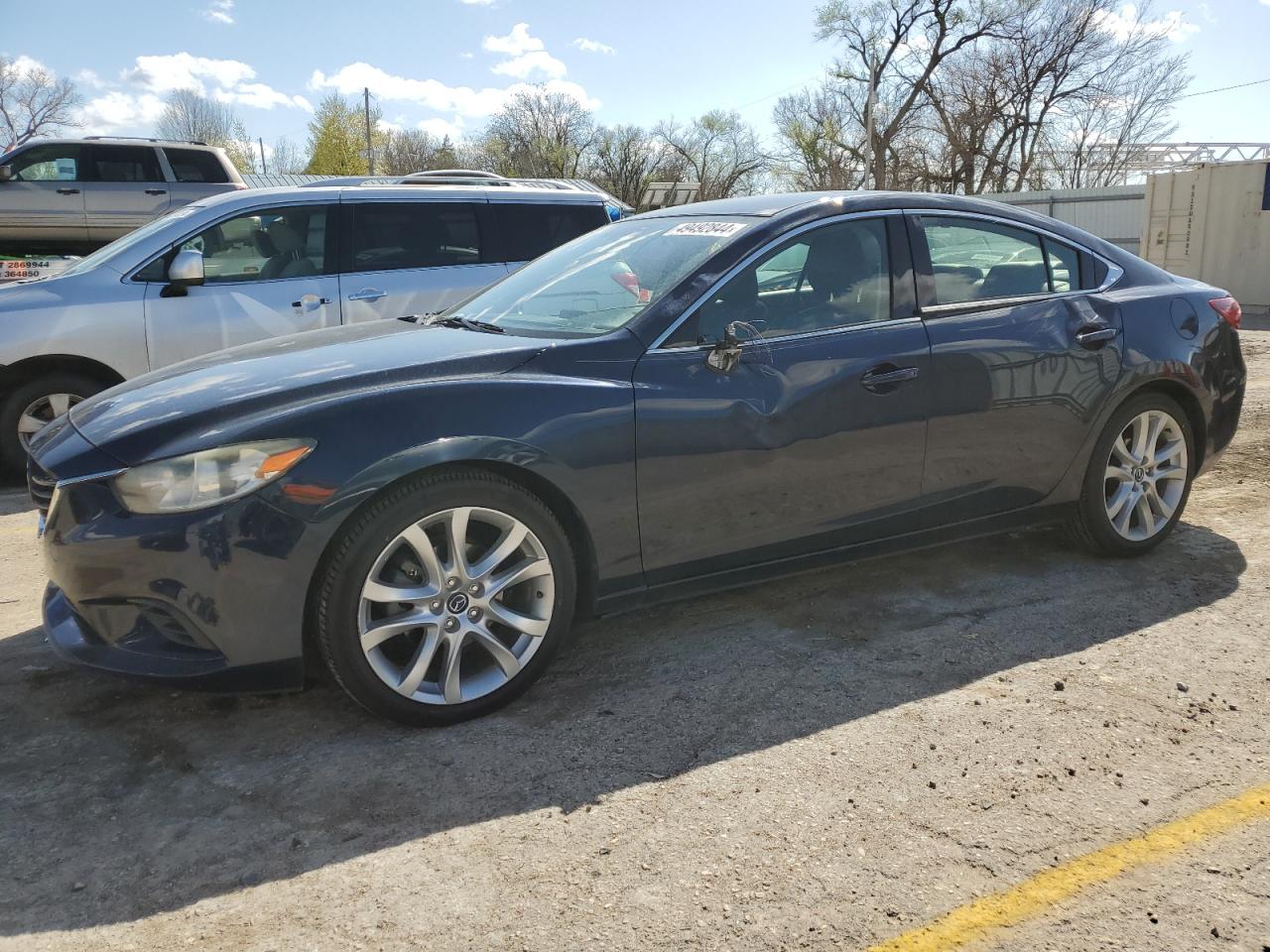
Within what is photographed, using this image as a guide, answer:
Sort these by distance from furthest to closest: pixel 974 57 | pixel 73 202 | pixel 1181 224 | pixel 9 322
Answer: pixel 974 57 → pixel 1181 224 → pixel 73 202 → pixel 9 322

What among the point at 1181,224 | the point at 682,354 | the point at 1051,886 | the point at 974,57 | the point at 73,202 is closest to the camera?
the point at 1051,886

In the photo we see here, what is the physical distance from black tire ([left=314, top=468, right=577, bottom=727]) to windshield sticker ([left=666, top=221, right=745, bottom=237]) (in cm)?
131

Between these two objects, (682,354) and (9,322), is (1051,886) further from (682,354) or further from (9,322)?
(9,322)

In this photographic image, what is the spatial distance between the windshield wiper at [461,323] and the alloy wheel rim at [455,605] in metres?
0.94

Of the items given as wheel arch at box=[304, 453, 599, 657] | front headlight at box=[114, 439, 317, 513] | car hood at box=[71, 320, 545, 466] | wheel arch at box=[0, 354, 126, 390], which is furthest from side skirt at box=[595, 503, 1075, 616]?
wheel arch at box=[0, 354, 126, 390]

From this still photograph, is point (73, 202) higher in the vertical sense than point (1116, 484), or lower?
higher

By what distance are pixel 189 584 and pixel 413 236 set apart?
15.7 ft

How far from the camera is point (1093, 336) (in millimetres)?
4254

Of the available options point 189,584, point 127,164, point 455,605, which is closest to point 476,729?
point 455,605

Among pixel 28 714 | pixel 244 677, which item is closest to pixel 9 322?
pixel 28 714

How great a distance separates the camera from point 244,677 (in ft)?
9.63

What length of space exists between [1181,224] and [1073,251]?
15.4 meters

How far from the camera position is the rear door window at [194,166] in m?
14.0

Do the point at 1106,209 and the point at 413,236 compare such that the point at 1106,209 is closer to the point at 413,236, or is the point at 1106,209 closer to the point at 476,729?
the point at 413,236
